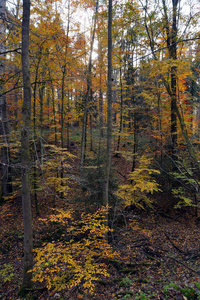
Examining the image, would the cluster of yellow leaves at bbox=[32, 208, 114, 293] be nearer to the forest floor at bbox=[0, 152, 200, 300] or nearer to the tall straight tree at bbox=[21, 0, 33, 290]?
the tall straight tree at bbox=[21, 0, 33, 290]

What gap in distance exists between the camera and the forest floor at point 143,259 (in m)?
4.54

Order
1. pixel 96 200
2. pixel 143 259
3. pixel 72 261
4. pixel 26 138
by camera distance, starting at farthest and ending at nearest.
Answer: pixel 96 200, pixel 143 259, pixel 26 138, pixel 72 261

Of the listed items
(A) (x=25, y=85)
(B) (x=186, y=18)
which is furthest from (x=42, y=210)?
(B) (x=186, y=18)

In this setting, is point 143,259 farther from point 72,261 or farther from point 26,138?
point 26,138

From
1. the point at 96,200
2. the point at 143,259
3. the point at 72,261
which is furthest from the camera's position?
the point at 96,200

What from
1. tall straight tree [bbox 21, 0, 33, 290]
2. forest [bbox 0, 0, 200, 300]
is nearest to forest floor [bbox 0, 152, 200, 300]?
forest [bbox 0, 0, 200, 300]

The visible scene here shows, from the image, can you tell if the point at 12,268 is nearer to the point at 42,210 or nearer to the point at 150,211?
the point at 42,210

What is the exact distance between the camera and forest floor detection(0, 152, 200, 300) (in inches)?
179

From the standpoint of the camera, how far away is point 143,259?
646 centimetres

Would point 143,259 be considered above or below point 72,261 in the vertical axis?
below

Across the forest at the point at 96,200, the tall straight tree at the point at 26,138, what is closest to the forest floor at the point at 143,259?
the forest at the point at 96,200

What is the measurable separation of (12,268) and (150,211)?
24.5 feet

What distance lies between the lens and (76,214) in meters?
7.96

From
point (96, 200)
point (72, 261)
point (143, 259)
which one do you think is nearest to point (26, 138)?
point (72, 261)
